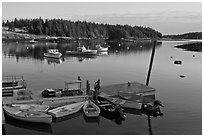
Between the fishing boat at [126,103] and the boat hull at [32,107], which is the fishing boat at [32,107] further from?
the fishing boat at [126,103]

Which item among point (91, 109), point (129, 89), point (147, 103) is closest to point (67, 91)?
point (91, 109)

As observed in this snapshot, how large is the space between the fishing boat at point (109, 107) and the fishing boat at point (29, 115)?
556cm

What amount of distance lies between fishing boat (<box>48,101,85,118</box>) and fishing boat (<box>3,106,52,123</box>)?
1353 mm

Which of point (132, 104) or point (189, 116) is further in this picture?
point (132, 104)

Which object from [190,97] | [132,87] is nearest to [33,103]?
[132,87]

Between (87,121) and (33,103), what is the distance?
638cm

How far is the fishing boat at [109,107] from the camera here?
89.7ft

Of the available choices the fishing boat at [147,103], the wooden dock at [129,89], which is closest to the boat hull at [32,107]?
the wooden dock at [129,89]

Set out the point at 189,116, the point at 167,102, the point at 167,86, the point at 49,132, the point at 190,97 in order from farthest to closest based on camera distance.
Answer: the point at 167,86 → the point at 190,97 → the point at 167,102 → the point at 189,116 → the point at 49,132

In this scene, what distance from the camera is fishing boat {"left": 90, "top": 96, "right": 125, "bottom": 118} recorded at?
27344mm

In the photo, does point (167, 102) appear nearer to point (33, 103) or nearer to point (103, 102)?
point (103, 102)

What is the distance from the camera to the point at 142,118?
27.2m

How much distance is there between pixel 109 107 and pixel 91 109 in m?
2.04

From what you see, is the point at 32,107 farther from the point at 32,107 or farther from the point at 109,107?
the point at 109,107
